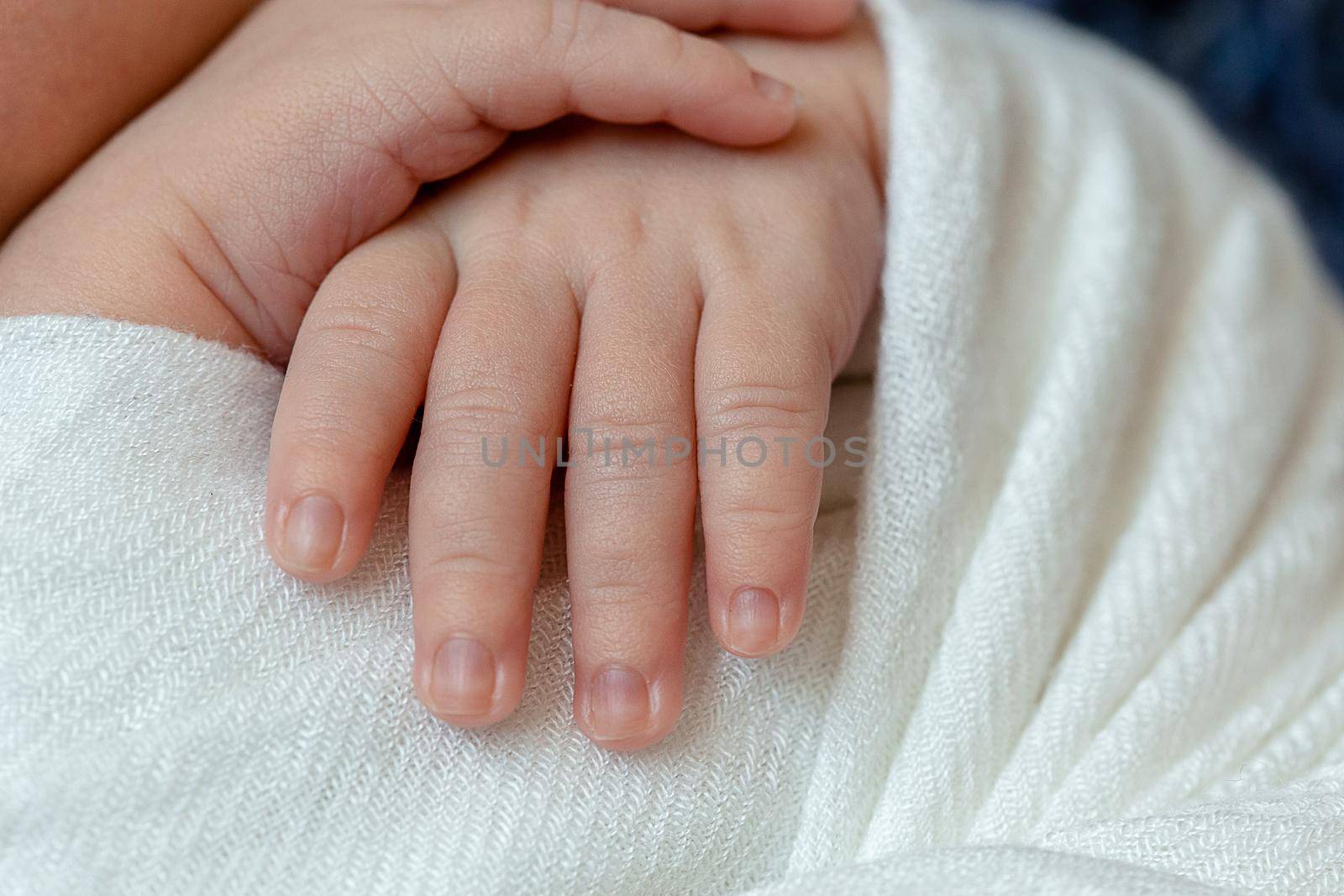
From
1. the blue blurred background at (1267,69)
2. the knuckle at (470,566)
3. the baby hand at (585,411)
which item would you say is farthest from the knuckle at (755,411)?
the blue blurred background at (1267,69)

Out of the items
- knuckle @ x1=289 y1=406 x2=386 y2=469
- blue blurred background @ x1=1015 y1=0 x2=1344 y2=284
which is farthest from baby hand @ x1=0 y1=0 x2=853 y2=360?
blue blurred background @ x1=1015 y1=0 x2=1344 y2=284

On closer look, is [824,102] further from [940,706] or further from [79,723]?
[79,723]

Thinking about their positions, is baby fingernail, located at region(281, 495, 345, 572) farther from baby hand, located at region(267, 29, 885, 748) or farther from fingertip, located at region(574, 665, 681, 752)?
fingertip, located at region(574, 665, 681, 752)

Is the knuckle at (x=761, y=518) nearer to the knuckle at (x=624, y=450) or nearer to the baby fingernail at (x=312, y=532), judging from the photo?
the knuckle at (x=624, y=450)

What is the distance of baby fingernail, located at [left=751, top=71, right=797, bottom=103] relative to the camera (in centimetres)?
64

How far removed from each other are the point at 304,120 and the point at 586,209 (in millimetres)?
155

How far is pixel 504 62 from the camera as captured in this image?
60 cm

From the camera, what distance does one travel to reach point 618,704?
510 mm

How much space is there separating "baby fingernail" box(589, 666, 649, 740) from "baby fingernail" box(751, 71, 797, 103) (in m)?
0.34

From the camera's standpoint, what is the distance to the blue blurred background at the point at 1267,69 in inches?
47.0

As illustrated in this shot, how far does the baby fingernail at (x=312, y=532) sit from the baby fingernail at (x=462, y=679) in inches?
2.7

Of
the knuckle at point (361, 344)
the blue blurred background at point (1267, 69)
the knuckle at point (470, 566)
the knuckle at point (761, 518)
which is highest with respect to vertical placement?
the knuckle at point (361, 344)

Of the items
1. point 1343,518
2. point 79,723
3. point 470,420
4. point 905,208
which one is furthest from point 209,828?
point 1343,518

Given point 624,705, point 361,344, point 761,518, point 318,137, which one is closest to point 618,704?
point 624,705
